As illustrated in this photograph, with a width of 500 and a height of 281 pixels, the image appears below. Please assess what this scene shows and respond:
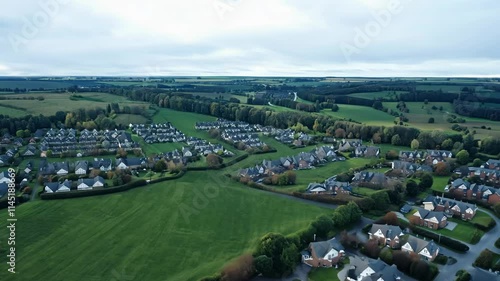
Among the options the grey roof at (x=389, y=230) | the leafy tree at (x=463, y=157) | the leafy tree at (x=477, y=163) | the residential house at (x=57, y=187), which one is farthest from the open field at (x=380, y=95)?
the residential house at (x=57, y=187)

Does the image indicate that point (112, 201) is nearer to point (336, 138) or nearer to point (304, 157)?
point (304, 157)

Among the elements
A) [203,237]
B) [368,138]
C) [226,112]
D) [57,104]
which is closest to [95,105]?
[57,104]

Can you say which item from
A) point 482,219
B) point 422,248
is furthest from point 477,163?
point 422,248

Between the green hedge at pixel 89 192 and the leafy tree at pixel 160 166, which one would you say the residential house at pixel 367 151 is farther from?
the green hedge at pixel 89 192

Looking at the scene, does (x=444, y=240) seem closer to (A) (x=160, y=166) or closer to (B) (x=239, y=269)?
(B) (x=239, y=269)

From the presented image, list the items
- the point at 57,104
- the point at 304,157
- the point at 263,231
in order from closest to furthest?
the point at 263,231, the point at 304,157, the point at 57,104

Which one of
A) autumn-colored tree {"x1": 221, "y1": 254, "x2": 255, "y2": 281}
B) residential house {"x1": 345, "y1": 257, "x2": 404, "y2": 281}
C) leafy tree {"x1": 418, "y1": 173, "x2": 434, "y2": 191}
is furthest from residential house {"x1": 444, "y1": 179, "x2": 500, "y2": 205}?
autumn-colored tree {"x1": 221, "y1": 254, "x2": 255, "y2": 281}

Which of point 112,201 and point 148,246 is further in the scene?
point 112,201
